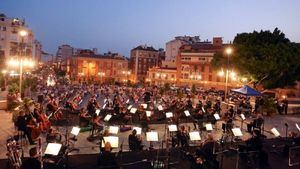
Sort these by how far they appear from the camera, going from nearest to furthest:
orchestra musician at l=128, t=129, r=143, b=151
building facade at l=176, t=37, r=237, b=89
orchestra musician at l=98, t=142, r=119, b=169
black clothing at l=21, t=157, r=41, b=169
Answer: black clothing at l=21, t=157, r=41, b=169 < orchestra musician at l=98, t=142, r=119, b=169 < orchestra musician at l=128, t=129, r=143, b=151 < building facade at l=176, t=37, r=237, b=89

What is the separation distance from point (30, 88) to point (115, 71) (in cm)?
7516

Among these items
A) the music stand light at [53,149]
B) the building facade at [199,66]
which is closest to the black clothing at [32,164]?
the music stand light at [53,149]

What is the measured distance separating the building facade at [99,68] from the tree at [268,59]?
71473mm

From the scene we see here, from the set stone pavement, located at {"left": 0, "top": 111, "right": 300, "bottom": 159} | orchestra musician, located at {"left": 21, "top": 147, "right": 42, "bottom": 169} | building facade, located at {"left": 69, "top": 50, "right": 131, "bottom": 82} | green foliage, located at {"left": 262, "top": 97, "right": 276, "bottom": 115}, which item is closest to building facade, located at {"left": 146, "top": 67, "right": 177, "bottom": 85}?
building facade, located at {"left": 69, "top": 50, "right": 131, "bottom": 82}

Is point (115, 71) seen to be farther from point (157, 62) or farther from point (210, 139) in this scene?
point (210, 139)

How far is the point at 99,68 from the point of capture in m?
117

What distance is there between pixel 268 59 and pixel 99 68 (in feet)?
258

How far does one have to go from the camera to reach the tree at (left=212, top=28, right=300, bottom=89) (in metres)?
44.5

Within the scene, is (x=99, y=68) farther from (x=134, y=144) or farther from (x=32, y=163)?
(x=32, y=163)

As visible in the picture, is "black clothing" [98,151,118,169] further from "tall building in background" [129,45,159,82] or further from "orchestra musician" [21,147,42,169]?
"tall building in background" [129,45,159,82]

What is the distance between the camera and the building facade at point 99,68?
11594 centimetres

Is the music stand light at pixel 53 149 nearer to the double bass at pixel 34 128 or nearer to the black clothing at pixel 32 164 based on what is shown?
the black clothing at pixel 32 164

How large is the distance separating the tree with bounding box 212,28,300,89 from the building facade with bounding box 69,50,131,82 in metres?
71.5

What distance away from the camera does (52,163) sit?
39.8 ft
